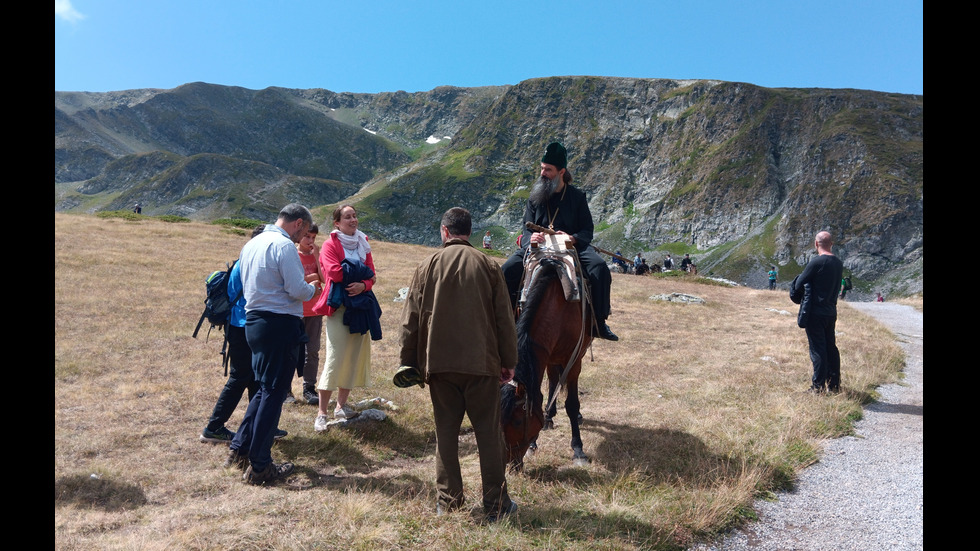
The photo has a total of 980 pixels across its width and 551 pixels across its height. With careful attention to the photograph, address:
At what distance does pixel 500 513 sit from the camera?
3.93m

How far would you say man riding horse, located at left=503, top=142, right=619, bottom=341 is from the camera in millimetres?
5836

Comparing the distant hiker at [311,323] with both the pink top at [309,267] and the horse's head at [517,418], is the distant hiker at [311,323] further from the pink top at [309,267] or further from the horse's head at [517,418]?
the horse's head at [517,418]

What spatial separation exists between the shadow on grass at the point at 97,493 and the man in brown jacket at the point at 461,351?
8.64 feet

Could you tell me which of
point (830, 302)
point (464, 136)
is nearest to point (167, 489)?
point (830, 302)

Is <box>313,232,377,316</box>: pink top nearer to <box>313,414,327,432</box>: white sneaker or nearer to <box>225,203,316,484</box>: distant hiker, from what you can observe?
<box>313,414,327,432</box>: white sneaker

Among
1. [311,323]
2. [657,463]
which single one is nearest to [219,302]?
[311,323]

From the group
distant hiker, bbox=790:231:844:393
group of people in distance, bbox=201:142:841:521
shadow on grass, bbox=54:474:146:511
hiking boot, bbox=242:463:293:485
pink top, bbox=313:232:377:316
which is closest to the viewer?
group of people in distance, bbox=201:142:841:521

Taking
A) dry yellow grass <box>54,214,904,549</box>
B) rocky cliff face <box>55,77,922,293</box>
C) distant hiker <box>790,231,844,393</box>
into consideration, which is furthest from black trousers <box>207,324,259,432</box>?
rocky cliff face <box>55,77,922,293</box>

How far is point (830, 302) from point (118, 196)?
17206cm

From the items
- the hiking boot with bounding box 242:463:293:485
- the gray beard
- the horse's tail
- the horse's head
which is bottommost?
the hiking boot with bounding box 242:463:293:485

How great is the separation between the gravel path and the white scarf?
15.1ft

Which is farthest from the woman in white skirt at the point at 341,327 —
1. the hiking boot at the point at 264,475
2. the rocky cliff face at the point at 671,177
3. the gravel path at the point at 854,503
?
the rocky cliff face at the point at 671,177

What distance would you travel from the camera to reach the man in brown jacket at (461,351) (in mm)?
3805
